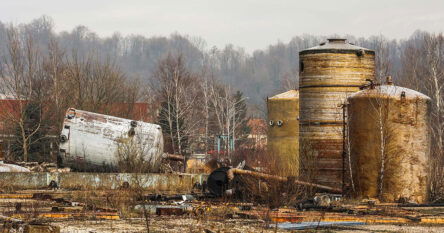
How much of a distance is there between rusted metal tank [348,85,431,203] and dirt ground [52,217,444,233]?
6.19m

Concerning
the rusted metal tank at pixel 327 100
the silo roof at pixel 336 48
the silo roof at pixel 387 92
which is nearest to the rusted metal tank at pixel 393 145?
the silo roof at pixel 387 92

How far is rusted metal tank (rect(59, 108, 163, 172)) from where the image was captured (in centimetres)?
2797

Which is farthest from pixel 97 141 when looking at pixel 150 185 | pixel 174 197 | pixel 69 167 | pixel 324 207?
pixel 324 207

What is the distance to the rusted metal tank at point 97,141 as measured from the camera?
28.0 m

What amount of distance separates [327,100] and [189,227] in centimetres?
1133

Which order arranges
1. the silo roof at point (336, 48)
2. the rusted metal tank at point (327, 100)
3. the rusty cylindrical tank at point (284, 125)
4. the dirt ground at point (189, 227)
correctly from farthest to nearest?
the rusty cylindrical tank at point (284, 125) < the silo roof at point (336, 48) < the rusted metal tank at point (327, 100) < the dirt ground at point (189, 227)

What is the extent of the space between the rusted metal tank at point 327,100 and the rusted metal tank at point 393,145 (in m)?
2.05

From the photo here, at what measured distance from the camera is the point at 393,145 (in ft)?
71.4

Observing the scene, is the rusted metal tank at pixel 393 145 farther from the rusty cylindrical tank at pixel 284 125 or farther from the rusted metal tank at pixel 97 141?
the rusty cylindrical tank at pixel 284 125

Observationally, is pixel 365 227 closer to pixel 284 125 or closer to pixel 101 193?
pixel 101 193

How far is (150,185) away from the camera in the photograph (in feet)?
84.9

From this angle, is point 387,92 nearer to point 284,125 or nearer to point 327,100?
point 327,100

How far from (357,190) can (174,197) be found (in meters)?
4.92

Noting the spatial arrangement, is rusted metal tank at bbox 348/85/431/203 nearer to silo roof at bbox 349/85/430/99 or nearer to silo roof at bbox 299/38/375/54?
silo roof at bbox 349/85/430/99
